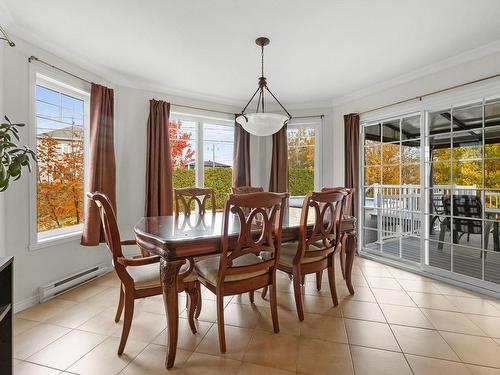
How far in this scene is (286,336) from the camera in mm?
1976

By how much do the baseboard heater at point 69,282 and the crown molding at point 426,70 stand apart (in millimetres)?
4211

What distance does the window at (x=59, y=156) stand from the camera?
2746mm

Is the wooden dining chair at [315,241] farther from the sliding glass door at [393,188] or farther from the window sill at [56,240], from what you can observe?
the window sill at [56,240]

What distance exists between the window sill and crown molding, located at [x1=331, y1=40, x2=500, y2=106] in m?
4.16

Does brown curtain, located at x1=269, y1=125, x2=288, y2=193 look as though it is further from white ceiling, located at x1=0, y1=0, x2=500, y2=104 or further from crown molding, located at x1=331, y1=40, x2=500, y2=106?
white ceiling, located at x1=0, y1=0, x2=500, y2=104

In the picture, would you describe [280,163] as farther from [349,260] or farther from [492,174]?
[492,174]

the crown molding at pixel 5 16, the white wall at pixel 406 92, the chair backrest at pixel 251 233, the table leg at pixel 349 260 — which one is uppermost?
the crown molding at pixel 5 16

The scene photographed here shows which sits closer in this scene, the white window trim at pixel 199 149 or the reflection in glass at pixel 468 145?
the reflection in glass at pixel 468 145

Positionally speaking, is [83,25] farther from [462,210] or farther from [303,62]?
[462,210]

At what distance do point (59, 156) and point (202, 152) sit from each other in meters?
2.01

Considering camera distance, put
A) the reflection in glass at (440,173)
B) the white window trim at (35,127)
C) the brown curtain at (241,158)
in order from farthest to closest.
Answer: the brown curtain at (241,158)
the reflection in glass at (440,173)
the white window trim at (35,127)

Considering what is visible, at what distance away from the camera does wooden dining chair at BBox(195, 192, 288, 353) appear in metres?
1.75

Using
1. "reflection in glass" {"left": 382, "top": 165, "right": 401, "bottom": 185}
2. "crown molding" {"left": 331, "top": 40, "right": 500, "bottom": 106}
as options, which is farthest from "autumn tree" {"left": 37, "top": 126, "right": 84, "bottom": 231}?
"reflection in glass" {"left": 382, "top": 165, "right": 401, "bottom": 185}

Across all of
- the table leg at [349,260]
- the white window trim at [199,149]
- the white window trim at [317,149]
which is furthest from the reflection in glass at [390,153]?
the white window trim at [199,149]
